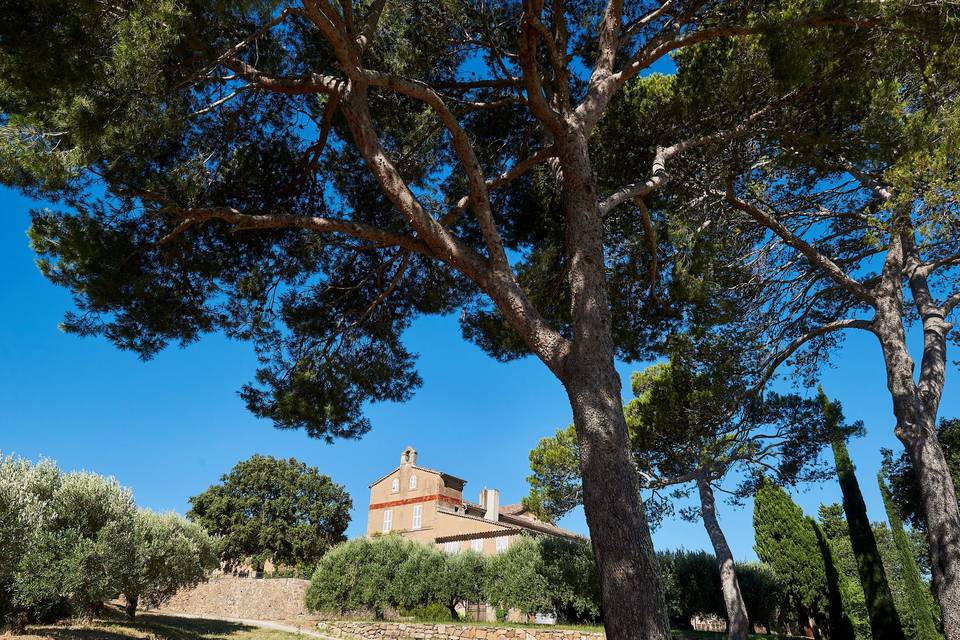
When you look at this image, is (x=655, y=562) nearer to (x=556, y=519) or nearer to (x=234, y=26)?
(x=234, y=26)

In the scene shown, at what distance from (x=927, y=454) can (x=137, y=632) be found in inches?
486

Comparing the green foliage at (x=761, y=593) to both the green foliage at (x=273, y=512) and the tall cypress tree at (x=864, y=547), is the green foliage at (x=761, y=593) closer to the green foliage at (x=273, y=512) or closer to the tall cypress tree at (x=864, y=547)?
the tall cypress tree at (x=864, y=547)

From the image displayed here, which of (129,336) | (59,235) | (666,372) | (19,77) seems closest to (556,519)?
(666,372)

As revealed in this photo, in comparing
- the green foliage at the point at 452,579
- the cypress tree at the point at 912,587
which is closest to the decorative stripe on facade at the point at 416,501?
the green foliage at the point at 452,579

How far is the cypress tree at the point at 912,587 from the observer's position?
14.4 metres

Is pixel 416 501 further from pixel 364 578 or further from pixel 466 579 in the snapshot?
pixel 466 579

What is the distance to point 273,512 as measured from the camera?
31969mm

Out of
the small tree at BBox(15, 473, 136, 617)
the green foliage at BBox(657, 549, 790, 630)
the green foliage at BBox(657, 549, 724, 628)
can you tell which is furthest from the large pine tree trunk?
the green foliage at BBox(657, 549, 724, 628)

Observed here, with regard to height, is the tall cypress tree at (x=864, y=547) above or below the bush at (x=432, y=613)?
above

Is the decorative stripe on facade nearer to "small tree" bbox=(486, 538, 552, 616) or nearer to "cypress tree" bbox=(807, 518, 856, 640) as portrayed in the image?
"small tree" bbox=(486, 538, 552, 616)

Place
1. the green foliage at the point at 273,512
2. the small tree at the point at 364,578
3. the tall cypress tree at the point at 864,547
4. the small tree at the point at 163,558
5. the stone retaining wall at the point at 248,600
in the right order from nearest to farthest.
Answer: the small tree at the point at 163,558, the tall cypress tree at the point at 864,547, the small tree at the point at 364,578, the stone retaining wall at the point at 248,600, the green foliage at the point at 273,512

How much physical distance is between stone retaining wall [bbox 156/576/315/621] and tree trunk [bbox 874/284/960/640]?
19128mm

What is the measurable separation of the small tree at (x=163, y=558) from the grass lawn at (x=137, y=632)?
1.76 feet

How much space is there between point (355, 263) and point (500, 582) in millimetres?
12077
